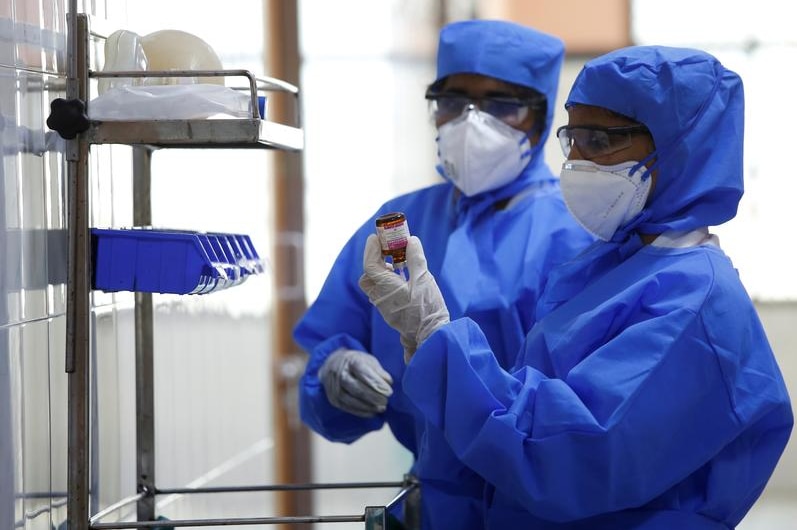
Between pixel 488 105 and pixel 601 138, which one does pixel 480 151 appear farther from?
pixel 601 138

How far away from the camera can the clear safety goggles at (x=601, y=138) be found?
62.3 inches

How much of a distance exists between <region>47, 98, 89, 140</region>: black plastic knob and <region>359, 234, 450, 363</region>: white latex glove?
1.34 feet

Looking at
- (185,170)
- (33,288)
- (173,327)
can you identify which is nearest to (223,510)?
(173,327)

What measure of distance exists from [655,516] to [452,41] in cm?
95

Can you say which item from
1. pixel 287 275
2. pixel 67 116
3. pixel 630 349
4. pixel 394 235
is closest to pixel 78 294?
pixel 67 116

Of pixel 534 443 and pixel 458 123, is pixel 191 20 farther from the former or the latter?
pixel 534 443

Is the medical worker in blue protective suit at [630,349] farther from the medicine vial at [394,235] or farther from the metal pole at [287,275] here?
the metal pole at [287,275]

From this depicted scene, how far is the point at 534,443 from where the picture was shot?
4.64 ft

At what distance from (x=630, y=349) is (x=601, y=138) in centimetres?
34

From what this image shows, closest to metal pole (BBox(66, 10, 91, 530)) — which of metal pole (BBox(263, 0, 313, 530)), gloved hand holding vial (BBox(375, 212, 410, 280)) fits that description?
gloved hand holding vial (BBox(375, 212, 410, 280))

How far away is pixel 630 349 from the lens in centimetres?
143

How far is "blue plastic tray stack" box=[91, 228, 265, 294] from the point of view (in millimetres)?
1466

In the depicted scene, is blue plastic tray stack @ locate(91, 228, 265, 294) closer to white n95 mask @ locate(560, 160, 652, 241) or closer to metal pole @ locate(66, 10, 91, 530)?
metal pole @ locate(66, 10, 91, 530)

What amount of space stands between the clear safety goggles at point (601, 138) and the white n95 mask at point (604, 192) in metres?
0.02
